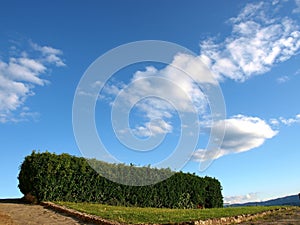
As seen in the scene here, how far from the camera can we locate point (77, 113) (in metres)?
15.8

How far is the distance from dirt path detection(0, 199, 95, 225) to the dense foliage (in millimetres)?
1690

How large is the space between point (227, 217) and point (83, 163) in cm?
917

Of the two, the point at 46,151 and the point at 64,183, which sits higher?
the point at 46,151

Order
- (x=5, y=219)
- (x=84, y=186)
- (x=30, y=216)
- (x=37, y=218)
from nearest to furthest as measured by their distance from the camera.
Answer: (x=5, y=219)
(x=37, y=218)
(x=30, y=216)
(x=84, y=186)

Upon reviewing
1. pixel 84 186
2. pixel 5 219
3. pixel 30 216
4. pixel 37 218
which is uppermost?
pixel 84 186

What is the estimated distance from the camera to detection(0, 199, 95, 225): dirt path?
12328 mm

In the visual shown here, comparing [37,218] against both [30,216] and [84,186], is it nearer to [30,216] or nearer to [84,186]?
[30,216]

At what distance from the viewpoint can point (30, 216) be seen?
44.6 ft

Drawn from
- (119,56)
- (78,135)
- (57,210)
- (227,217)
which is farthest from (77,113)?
(227,217)

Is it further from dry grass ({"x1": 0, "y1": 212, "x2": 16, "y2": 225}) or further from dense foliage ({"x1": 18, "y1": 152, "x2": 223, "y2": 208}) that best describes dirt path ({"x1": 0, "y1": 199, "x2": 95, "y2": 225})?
dense foliage ({"x1": 18, "y1": 152, "x2": 223, "y2": 208})

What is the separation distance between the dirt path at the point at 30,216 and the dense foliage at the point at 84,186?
169 centimetres

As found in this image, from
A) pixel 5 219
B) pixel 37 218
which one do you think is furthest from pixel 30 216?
pixel 5 219

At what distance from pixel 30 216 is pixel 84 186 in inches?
212

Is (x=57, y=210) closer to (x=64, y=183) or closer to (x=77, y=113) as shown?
(x=64, y=183)
